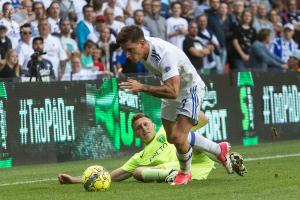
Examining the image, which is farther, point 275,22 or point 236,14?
point 275,22

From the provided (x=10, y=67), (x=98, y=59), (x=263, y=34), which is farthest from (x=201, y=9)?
(x=10, y=67)

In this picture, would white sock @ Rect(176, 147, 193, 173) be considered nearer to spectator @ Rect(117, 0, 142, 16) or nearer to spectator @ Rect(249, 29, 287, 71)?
spectator @ Rect(117, 0, 142, 16)

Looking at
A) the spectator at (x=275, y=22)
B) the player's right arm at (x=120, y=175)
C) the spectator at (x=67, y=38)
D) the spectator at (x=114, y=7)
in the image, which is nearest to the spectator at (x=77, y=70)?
the spectator at (x=67, y=38)

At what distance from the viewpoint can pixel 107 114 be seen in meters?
18.1

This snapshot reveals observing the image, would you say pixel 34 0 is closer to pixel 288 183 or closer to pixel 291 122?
pixel 291 122

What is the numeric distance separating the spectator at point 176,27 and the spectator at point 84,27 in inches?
83.1

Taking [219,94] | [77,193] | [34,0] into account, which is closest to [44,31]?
[34,0]

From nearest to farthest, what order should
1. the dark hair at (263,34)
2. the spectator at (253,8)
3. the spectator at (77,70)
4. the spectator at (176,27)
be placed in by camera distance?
the spectator at (77,70) < the spectator at (176,27) < the dark hair at (263,34) < the spectator at (253,8)

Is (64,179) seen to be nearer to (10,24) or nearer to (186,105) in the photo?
(186,105)

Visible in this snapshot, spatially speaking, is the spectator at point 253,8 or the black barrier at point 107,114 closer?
the black barrier at point 107,114

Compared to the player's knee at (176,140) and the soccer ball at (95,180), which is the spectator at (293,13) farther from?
the soccer ball at (95,180)

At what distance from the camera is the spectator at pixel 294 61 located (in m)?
22.9

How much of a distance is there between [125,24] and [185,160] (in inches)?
394

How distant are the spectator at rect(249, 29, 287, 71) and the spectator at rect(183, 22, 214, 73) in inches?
55.2
